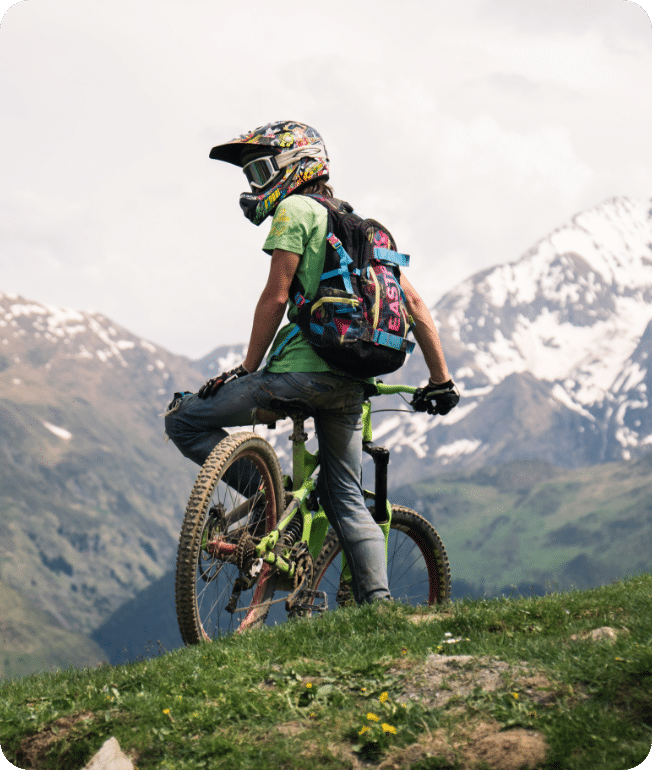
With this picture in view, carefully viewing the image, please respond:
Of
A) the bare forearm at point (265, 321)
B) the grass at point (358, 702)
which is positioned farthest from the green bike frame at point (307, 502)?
the grass at point (358, 702)

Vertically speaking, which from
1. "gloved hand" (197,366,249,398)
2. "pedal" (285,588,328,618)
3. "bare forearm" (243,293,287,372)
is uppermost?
"bare forearm" (243,293,287,372)

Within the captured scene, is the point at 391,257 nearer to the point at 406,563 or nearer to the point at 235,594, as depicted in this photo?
the point at 235,594

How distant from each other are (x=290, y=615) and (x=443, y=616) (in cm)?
156

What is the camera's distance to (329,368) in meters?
7.32

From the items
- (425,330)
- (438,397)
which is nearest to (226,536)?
(438,397)

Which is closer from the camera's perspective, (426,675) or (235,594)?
(426,675)

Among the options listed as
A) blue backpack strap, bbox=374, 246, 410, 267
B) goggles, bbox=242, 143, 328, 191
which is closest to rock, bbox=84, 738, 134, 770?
blue backpack strap, bbox=374, 246, 410, 267

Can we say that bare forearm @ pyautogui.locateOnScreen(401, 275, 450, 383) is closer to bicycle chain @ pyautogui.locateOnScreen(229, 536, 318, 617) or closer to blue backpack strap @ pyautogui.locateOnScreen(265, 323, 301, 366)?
blue backpack strap @ pyautogui.locateOnScreen(265, 323, 301, 366)

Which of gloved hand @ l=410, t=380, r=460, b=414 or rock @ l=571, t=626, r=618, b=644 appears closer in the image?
rock @ l=571, t=626, r=618, b=644

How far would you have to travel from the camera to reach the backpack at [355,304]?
277 inches

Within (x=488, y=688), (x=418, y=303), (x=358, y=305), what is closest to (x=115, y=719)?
(x=488, y=688)

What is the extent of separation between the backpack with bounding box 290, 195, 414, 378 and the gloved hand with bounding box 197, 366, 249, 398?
0.65 meters

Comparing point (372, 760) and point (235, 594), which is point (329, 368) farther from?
point (372, 760)

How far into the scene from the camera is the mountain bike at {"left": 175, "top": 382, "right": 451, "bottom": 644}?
271 inches
